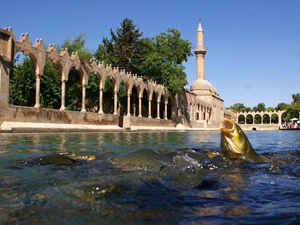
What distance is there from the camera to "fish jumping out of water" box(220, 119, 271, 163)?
4.66 meters

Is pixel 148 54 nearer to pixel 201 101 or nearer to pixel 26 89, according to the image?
pixel 26 89

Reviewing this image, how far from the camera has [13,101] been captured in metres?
27.0

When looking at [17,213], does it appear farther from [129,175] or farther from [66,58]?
[66,58]

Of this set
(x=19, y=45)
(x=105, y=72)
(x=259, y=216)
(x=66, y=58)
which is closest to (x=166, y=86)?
(x=105, y=72)

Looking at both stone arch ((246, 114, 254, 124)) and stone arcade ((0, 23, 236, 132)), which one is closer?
stone arcade ((0, 23, 236, 132))

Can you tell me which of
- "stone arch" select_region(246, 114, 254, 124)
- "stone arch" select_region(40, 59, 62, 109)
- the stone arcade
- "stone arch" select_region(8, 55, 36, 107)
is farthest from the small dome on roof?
"stone arch" select_region(246, 114, 254, 124)

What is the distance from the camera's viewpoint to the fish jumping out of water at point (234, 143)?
466 cm

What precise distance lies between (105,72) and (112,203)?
2237cm

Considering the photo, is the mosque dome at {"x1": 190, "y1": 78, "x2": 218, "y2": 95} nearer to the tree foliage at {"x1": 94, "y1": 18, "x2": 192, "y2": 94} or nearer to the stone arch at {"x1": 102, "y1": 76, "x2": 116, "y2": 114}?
the tree foliage at {"x1": 94, "y1": 18, "x2": 192, "y2": 94}

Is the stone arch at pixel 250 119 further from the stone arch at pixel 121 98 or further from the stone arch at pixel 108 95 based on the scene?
the stone arch at pixel 108 95

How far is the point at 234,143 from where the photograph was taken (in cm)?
485

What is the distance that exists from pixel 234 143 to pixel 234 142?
19 millimetres

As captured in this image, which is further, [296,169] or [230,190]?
[296,169]

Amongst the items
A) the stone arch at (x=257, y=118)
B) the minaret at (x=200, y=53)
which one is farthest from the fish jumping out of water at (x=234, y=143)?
the stone arch at (x=257, y=118)
